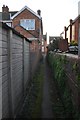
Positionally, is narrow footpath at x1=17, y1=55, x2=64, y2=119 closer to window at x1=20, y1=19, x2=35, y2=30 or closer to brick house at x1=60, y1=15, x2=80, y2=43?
brick house at x1=60, y1=15, x2=80, y2=43

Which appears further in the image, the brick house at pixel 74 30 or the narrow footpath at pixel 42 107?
the brick house at pixel 74 30

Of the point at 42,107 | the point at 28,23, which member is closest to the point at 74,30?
the point at 28,23

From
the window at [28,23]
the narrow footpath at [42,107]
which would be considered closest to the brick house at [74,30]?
the window at [28,23]

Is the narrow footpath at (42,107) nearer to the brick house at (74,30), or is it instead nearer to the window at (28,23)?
the brick house at (74,30)

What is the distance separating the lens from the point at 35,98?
10.2 m

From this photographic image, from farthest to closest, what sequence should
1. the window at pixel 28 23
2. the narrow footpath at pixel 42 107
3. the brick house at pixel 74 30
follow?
the window at pixel 28 23 → the brick house at pixel 74 30 → the narrow footpath at pixel 42 107

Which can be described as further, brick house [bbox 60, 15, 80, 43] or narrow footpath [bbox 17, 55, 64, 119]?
brick house [bbox 60, 15, 80, 43]

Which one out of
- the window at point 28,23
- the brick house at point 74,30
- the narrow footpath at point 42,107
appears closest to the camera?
the narrow footpath at point 42,107

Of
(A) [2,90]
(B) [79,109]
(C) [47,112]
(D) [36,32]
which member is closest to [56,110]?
(C) [47,112]

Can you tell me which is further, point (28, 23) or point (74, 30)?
point (28, 23)

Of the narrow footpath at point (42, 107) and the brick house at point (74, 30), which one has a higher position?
the brick house at point (74, 30)

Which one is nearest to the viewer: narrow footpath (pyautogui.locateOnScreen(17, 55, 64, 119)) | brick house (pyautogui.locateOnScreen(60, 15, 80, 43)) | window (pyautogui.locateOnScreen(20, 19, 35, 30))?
narrow footpath (pyautogui.locateOnScreen(17, 55, 64, 119))

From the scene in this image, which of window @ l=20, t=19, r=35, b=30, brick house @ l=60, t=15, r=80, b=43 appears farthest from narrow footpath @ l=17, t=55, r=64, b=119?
window @ l=20, t=19, r=35, b=30

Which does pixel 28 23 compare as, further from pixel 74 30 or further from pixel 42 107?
pixel 42 107
